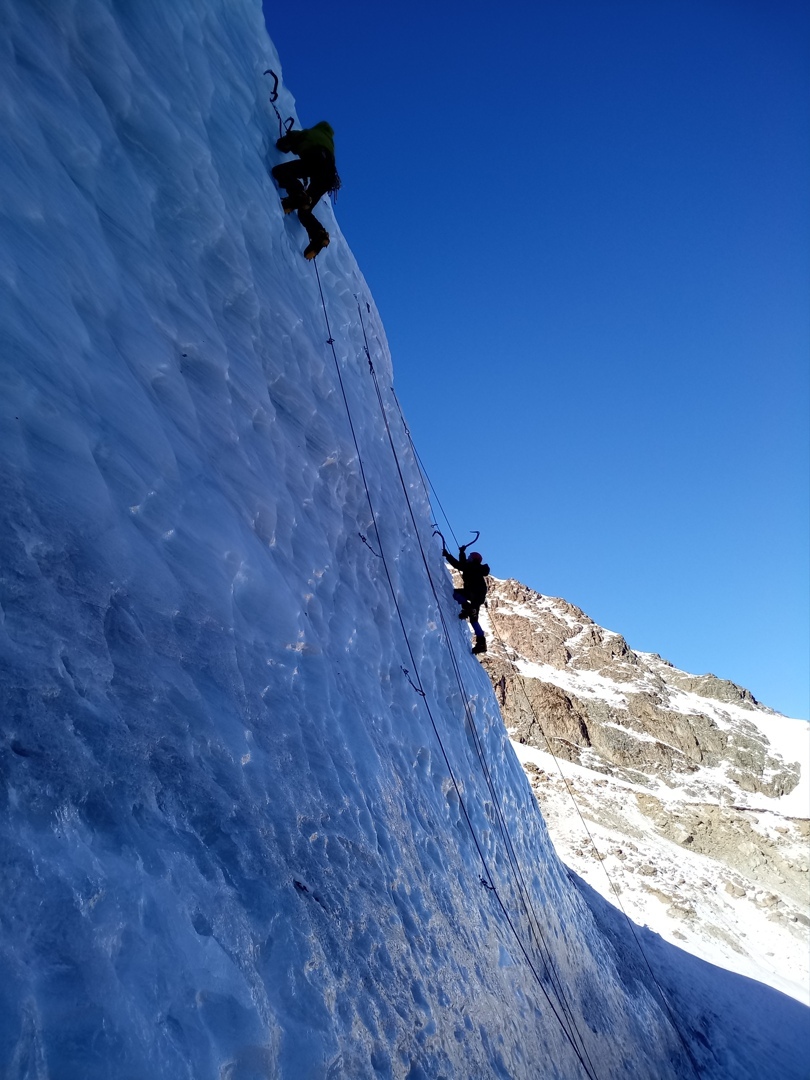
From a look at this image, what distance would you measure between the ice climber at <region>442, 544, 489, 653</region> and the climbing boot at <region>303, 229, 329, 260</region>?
369 cm

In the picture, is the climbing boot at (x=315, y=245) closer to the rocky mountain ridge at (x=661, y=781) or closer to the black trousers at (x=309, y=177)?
the black trousers at (x=309, y=177)

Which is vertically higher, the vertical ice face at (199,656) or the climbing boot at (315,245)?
the climbing boot at (315,245)

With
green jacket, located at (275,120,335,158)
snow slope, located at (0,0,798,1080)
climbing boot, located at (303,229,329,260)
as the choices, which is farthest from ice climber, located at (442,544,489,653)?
green jacket, located at (275,120,335,158)

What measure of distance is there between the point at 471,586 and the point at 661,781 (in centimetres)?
3107

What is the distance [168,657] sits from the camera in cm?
309

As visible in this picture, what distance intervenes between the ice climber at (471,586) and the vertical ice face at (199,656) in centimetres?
215

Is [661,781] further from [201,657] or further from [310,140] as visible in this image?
[201,657]

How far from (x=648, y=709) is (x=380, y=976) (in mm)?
41407

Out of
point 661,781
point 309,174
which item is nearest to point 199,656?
point 309,174

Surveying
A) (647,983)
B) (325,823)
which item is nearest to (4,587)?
(325,823)

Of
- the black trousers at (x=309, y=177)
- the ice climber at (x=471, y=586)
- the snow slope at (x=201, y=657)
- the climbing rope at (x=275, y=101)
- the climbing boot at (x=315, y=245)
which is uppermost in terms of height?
the climbing rope at (x=275, y=101)

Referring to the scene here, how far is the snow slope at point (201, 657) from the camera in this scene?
7.59 ft

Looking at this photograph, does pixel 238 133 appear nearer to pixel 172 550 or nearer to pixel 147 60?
pixel 147 60

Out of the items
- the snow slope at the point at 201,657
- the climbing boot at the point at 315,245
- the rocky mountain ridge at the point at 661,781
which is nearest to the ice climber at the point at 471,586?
the snow slope at the point at 201,657
